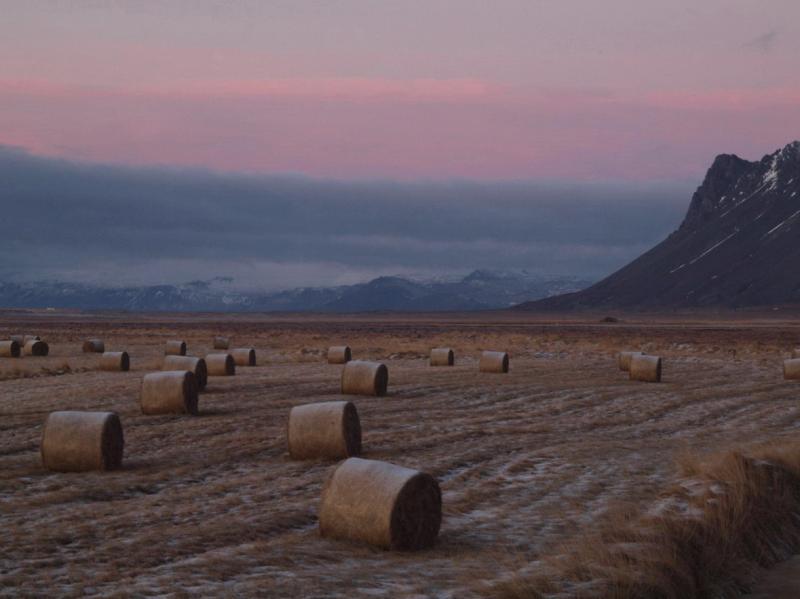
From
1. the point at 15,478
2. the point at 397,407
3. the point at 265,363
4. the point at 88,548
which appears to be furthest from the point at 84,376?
the point at 88,548

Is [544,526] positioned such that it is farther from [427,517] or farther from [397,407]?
[397,407]

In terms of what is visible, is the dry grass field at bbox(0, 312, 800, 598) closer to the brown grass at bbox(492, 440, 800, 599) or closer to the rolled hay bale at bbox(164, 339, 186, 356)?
the brown grass at bbox(492, 440, 800, 599)

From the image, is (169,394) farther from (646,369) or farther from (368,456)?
(646,369)

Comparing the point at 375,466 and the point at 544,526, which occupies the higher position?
the point at 375,466

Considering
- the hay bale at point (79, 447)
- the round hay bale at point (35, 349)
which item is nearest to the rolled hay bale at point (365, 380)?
the hay bale at point (79, 447)

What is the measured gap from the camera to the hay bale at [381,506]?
10.7m

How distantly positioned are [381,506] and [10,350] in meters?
37.0

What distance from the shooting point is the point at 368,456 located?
1684 cm

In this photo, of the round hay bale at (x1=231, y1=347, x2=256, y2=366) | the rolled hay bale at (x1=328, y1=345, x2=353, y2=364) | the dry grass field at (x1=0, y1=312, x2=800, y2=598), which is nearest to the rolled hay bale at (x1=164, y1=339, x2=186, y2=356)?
the round hay bale at (x1=231, y1=347, x2=256, y2=366)

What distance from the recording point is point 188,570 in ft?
32.4

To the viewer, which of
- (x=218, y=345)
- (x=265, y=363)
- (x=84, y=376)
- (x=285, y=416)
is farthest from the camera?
(x=218, y=345)

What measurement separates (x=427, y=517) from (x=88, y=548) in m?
3.26

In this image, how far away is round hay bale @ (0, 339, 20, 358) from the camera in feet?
146

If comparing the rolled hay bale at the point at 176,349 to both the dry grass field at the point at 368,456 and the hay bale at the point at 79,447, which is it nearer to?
the dry grass field at the point at 368,456
